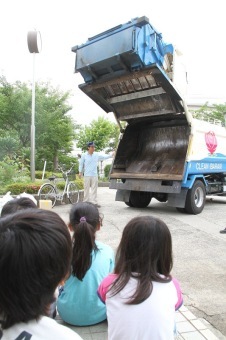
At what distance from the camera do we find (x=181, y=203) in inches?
317

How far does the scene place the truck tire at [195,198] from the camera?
8172 mm

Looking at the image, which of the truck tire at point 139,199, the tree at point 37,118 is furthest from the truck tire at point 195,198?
the tree at point 37,118

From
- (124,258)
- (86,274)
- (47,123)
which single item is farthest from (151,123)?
(47,123)

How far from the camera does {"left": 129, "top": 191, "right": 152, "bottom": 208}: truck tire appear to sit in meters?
9.25

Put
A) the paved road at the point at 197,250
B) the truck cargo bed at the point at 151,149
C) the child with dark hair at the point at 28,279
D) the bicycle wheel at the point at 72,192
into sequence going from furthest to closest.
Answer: the bicycle wheel at the point at 72,192
the truck cargo bed at the point at 151,149
the paved road at the point at 197,250
the child with dark hair at the point at 28,279

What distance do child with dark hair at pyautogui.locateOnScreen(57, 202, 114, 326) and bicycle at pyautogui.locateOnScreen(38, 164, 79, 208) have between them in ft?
21.0

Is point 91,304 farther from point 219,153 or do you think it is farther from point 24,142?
point 24,142

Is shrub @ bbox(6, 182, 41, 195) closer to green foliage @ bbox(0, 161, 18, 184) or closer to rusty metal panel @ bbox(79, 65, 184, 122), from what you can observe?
green foliage @ bbox(0, 161, 18, 184)

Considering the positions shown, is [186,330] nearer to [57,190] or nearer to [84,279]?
[84,279]

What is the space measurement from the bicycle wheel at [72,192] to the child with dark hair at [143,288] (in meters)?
8.13

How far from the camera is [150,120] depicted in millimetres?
9062

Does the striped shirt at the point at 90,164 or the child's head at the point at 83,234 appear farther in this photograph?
the striped shirt at the point at 90,164

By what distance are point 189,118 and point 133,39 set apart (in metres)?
2.47

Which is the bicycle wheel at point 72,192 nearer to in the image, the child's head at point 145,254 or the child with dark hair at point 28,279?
the child's head at point 145,254
